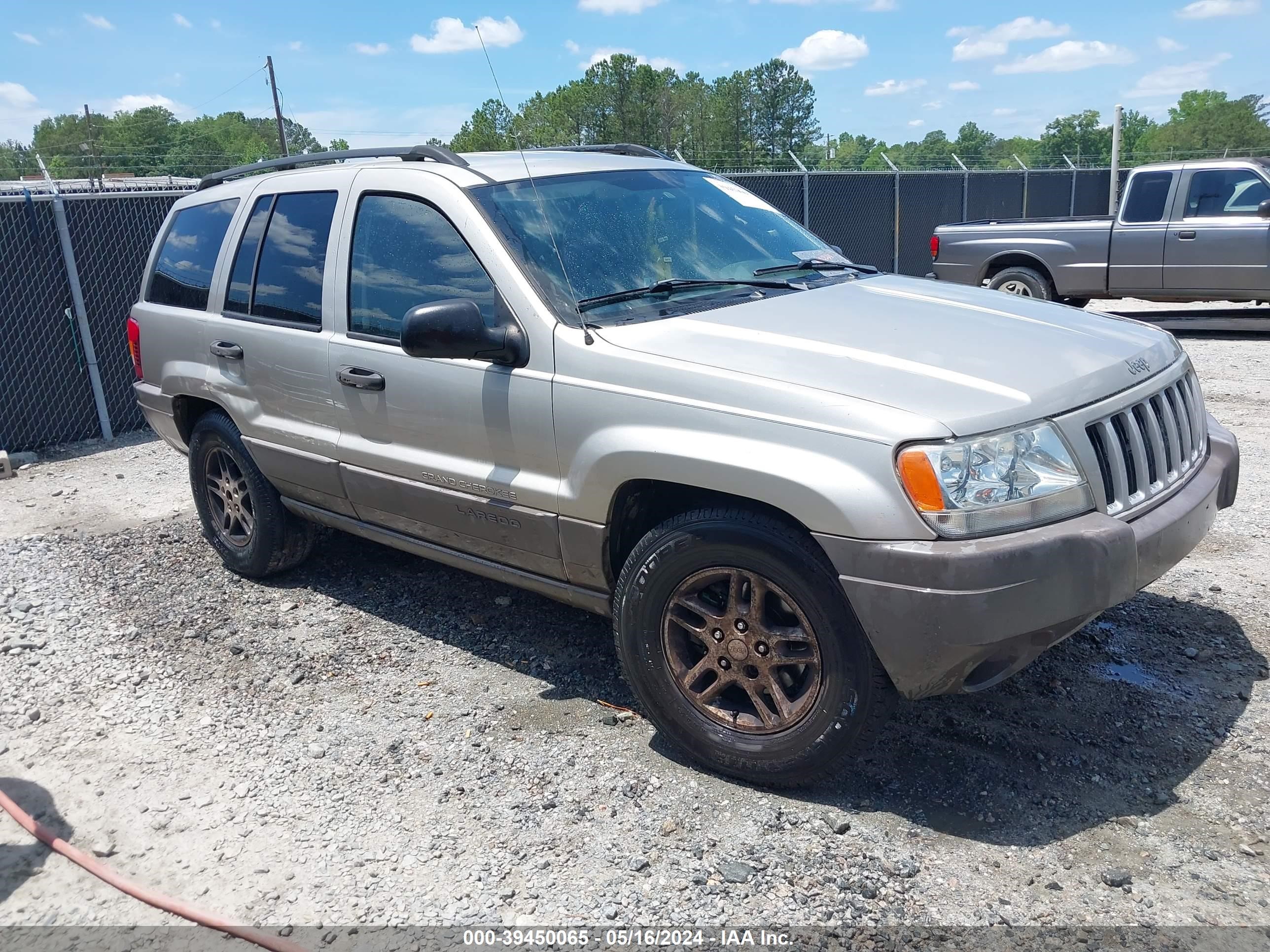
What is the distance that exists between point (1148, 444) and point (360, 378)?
2909 millimetres

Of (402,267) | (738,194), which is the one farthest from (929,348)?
(402,267)

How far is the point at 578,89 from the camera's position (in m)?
62.8

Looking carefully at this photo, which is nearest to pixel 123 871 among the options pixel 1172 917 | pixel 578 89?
pixel 1172 917

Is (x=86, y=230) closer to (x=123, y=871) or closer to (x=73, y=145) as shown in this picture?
(x=123, y=871)

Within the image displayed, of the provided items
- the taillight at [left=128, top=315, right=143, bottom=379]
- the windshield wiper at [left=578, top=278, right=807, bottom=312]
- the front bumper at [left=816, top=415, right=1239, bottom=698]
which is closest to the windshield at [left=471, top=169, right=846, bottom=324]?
the windshield wiper at [left=578, top=278, right=807, bottom=312]

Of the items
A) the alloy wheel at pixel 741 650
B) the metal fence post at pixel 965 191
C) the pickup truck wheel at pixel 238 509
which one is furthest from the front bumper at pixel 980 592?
the metal fence post at pixel 965 191

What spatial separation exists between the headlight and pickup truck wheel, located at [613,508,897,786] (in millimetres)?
382

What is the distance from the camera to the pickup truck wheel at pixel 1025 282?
478 inches

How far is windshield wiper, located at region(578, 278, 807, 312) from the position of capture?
11.9 ft

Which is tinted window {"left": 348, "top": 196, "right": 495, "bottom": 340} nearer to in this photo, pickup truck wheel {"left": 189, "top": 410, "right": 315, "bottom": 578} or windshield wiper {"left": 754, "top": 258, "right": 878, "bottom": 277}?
windshield wiper {"left": 754, "top": 258, "right": 878, "bottom": 277}

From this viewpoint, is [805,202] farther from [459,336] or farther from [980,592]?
[980,592]

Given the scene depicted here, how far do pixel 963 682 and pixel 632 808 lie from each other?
1104mm

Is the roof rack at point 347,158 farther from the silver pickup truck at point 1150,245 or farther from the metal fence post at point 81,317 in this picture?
the silver pickup truck at point 1150,245

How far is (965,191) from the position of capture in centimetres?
1902
